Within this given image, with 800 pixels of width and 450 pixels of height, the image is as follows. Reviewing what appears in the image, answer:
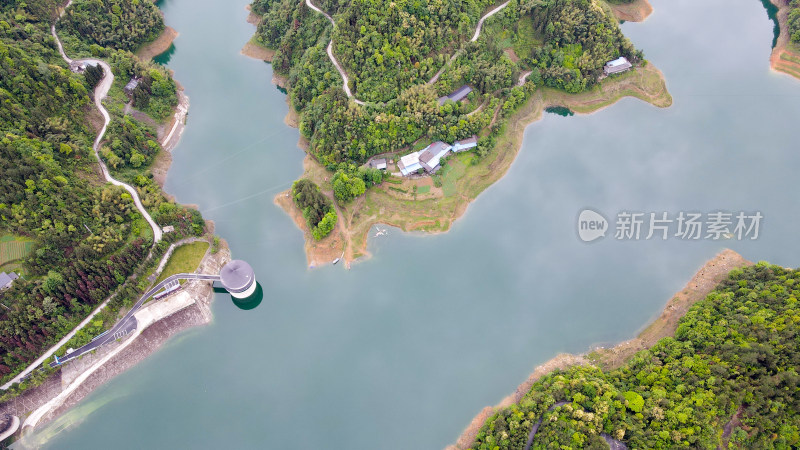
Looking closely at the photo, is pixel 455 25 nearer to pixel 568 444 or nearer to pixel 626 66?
pixel 626 66

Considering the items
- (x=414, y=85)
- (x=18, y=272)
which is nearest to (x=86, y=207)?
(x=18, y=272)

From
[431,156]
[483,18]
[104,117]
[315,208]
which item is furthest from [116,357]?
[483,18]

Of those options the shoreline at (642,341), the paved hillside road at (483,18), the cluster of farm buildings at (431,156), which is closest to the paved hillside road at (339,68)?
the cluster of farm buildings at (431,156)

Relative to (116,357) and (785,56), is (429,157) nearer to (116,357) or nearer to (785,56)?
(116,357)

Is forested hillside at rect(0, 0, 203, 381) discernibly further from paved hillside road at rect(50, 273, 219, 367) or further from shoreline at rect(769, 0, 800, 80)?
shoreline at rect(769, 0, 800, 80)

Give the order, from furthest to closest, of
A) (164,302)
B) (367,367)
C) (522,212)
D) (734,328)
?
(522,212) → (164,302) → (367,367) → (734,328)

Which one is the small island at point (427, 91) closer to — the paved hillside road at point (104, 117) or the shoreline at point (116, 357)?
the shoreline at point (116, 357)

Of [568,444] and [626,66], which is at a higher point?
[626,66]
